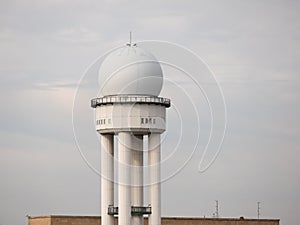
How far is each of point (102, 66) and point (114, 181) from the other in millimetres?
14923

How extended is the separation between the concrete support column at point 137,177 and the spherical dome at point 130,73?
6.68 meters

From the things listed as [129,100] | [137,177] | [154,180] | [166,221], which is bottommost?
[166,221]

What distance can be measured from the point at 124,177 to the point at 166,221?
16881mm

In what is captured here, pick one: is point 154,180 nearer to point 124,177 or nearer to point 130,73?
point 124,177

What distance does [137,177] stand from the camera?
5320 inches

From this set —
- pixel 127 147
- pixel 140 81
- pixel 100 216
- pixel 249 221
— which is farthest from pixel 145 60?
pixel 249 221

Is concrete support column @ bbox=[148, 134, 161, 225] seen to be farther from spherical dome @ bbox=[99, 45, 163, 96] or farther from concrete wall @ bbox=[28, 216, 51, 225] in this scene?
concrete wall @ bbox=[28, 216, 51, 225]

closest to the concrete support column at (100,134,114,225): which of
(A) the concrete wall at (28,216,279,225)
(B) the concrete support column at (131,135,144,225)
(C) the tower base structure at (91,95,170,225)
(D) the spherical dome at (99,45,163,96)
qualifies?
(C) the tower base structure at (91,95,170,225)

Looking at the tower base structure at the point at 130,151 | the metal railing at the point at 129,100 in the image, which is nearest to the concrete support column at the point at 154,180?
the tower base structure at the point at 130,151

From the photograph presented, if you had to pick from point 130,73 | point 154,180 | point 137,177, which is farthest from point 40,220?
point 130,73

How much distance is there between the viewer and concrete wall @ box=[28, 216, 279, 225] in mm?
141250

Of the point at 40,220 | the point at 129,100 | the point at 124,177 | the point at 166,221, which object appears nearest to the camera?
the point at 129,100

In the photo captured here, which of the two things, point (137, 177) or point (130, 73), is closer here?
point (130, 73)

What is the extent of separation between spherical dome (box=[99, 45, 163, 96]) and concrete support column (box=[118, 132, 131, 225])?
592 centimetres
